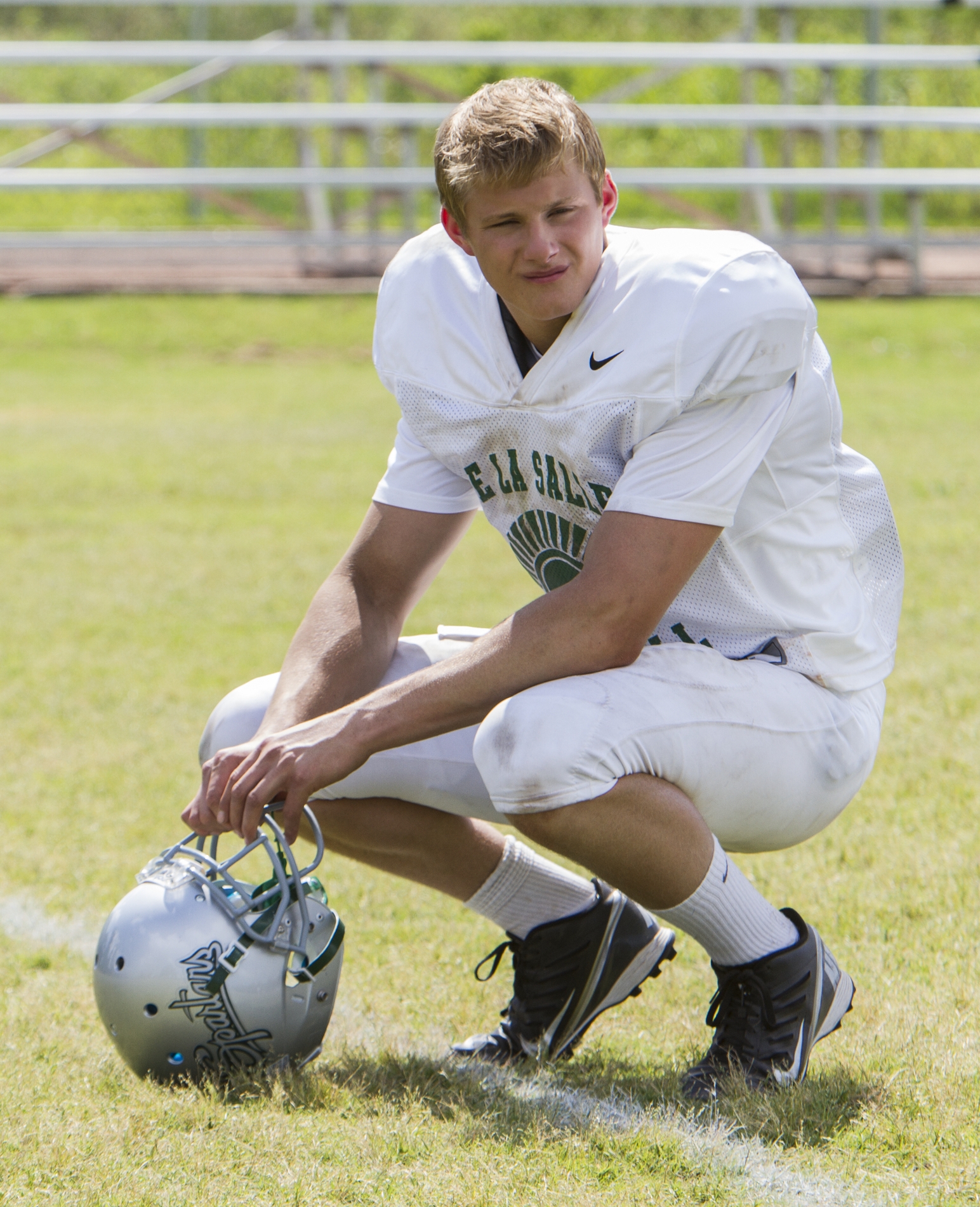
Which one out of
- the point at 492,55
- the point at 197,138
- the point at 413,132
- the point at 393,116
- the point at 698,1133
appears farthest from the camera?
the point at 197,138

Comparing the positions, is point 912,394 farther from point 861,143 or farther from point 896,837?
point 861,143

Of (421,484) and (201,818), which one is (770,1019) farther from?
(421,484)

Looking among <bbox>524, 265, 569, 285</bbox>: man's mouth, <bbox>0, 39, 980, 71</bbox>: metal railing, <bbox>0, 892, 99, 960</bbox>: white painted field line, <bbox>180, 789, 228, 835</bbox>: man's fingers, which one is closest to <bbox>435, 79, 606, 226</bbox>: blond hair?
<bbox>524, 265, 569, 285</bbox>: man's mouth

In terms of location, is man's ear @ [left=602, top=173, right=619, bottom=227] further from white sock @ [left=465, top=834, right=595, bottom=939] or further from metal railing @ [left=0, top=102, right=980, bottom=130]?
metal railing @ [left=0, top=102, right=980, bottom=130]

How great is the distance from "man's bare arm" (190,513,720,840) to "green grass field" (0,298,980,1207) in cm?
45

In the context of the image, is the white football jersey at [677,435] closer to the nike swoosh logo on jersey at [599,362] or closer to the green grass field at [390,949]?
the nike swoosh logo on jersey at [599,362]

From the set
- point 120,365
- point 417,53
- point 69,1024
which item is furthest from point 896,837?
point 417,53

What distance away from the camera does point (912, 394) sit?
9023mm

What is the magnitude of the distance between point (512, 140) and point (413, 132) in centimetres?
1205

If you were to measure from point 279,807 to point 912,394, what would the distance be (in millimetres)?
7495

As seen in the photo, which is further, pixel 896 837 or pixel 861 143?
pixel 861 143

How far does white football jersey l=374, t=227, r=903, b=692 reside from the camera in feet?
7.10

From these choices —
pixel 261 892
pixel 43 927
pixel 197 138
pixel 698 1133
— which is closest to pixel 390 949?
pixel 261 892

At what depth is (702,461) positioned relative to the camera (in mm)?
2148
